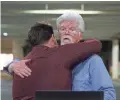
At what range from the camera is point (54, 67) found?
1.28m

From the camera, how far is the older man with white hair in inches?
50.4

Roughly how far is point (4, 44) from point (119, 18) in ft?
26.0

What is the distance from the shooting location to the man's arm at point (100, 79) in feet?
4.17

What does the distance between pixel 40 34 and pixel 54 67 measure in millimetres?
165

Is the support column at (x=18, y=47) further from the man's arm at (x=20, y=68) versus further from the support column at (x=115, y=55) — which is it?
the man's arm at (x=20, y=68)

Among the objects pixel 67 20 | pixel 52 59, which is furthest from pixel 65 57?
pixel 67 20

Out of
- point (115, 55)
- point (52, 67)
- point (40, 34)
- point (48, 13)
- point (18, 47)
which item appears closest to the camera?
point (52, 67)

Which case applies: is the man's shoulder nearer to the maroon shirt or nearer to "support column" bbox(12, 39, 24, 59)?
the maroon shirt

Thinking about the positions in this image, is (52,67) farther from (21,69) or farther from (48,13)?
(48,13)

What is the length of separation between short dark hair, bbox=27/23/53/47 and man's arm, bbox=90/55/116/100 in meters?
0.19

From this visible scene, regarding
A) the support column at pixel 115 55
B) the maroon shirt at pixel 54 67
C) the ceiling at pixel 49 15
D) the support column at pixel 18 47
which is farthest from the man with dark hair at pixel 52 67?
the support column at pixel 115 55

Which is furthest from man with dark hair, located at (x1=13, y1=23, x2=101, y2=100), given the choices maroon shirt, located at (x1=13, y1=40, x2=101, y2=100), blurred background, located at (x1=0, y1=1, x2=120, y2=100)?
blurred background, located at (x1=0, y1=1, x2=120, y2=100)

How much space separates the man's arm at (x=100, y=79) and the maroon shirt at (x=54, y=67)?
0.04 meters

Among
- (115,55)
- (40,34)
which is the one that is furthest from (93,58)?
(115,55)
